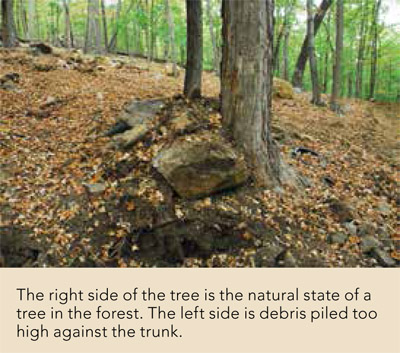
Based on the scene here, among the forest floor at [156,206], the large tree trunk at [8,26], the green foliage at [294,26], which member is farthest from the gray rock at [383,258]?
the large tree trunk at [8,26]

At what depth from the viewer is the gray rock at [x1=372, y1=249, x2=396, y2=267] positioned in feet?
Result: 13.2

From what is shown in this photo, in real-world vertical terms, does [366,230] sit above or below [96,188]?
below

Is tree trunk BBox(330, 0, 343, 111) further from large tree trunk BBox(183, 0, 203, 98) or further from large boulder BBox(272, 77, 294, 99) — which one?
large tree trunk BBox(183, 0, 203, 98)

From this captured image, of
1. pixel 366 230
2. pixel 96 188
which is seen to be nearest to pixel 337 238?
pixel 366 230

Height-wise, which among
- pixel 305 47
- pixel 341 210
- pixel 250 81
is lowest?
pixel 341 210

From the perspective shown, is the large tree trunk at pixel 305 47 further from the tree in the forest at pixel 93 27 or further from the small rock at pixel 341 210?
the small rock at pixel 341 210

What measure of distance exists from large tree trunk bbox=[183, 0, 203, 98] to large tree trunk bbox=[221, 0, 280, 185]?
1166 millimetres

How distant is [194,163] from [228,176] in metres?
0.50

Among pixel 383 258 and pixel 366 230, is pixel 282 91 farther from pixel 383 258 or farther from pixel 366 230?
pixel 383 258

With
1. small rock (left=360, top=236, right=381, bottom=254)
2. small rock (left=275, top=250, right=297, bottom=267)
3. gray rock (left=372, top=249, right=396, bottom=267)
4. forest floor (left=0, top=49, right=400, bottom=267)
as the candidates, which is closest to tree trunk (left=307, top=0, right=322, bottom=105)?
forest floor (left=0, top=49, right=400, bottom=267)

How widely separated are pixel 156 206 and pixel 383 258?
9.55 feet

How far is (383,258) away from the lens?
4.08 m

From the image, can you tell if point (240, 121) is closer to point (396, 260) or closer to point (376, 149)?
point (396, 260)

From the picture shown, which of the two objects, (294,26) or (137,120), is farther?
(294,26)
